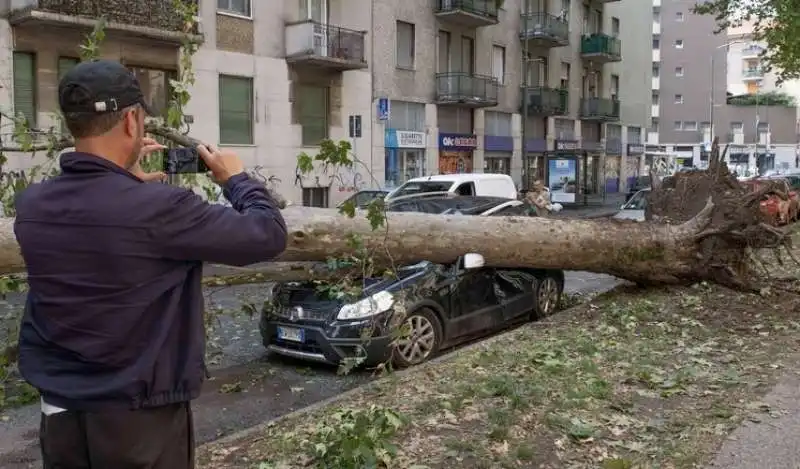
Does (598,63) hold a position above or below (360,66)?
above

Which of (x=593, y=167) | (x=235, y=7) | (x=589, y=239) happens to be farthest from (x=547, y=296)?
(x=593, y=167)

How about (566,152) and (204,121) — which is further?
(566,152)

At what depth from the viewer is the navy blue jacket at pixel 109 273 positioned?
1.95 metres

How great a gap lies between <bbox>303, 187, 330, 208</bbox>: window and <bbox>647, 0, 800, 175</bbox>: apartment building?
5996cm

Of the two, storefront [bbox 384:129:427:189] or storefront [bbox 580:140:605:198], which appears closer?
storefront [bbox 384:129:427:189]

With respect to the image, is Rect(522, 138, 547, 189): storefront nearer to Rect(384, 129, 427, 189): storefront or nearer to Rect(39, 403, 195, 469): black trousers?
Rect(384, 129, 427, 189): storefront

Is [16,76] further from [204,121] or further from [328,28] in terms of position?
[328,28]

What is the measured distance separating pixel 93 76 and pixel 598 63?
135 ft

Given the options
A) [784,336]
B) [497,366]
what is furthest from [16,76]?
[784,336]

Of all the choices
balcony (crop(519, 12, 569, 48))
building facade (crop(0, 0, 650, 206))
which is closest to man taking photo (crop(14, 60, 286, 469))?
building facade (crop(0, 0, 650, 206))

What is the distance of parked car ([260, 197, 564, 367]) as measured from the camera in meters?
6.90

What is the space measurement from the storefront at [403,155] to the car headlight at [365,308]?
18.8m

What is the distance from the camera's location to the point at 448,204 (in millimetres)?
9297

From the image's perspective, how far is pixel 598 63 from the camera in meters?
40.5
